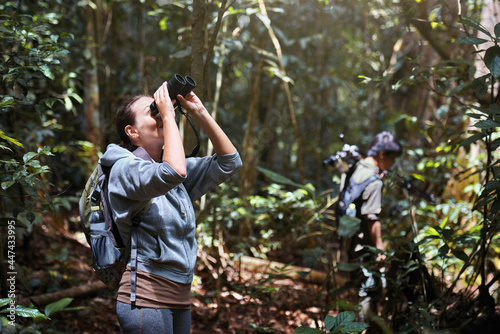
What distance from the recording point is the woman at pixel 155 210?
5.30 feet

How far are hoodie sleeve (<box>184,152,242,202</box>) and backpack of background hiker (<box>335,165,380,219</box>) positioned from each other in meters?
1.72

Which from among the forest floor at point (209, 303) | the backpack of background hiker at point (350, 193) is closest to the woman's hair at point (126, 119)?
the forest floor at point (209, 303)

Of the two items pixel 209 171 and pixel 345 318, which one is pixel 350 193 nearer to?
pixel 345 318

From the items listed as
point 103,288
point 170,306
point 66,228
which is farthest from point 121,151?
point 66,228

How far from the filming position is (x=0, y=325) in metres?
1.41

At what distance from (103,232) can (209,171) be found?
1.66ft

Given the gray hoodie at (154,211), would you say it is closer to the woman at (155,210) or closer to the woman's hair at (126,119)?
the woman at (155,210)

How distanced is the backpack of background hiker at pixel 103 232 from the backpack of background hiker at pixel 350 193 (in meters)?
2.10

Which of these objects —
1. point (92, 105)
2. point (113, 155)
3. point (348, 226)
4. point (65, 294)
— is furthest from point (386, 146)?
point (92, 105)

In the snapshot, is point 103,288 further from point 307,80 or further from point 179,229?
point 307,80

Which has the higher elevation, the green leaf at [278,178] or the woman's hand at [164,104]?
the woman's hand at [164,104]

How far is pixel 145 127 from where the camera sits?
1826 mm

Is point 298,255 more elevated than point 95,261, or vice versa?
point 95,261

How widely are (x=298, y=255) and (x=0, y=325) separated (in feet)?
16.1
